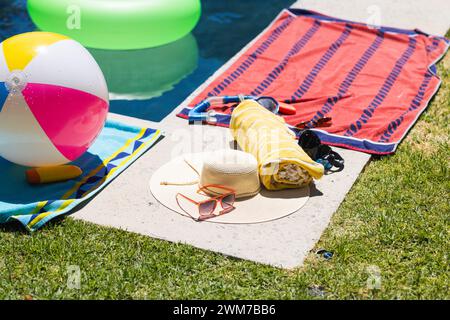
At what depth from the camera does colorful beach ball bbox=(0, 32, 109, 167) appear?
4.68 m

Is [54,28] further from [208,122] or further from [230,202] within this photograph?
[230,202]

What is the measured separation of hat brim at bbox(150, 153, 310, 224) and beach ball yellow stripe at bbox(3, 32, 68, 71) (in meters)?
1.18

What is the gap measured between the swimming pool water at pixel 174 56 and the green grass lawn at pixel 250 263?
1992 millimetres

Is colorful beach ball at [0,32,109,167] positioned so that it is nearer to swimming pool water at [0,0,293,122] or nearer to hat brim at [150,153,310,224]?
hat brim at [150,153,310,224]

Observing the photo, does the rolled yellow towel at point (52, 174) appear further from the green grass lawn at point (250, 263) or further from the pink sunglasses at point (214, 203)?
the pink sunglasses at point (214, 203)

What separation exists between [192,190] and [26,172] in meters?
1.16

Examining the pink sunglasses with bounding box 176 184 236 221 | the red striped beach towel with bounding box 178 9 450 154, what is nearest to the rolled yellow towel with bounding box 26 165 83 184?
the pink sunglasses with bounding box 176 184 236 221

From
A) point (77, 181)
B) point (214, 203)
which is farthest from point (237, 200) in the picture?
point (77, 181)

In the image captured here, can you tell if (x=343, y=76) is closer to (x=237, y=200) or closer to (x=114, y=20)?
(x=114, y=20)

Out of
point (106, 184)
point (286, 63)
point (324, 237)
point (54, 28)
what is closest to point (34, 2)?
point (54, 28)

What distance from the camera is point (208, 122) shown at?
20.0ft

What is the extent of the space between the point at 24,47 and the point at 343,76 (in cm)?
332

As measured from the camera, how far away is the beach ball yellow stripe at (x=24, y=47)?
4.72m

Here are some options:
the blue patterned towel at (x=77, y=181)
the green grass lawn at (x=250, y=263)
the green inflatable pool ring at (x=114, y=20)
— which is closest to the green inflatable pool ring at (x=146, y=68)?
the green inflatable pool ring at (x=114, y=20)
